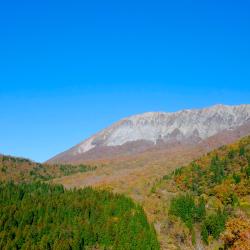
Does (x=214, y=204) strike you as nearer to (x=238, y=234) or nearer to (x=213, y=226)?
(x=213, y=226)

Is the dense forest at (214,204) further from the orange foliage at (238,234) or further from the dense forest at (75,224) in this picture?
the orange foliage at (238,234)

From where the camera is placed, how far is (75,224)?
156625 mm

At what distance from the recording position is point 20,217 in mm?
159625

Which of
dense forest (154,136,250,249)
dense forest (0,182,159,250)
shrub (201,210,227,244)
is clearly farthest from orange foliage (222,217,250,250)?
shrub (201,210,227,244)

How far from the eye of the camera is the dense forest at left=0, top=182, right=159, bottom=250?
141500mm

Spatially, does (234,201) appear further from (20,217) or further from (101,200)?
(20,217)

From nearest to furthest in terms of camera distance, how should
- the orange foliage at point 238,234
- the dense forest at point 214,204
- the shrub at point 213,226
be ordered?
the orange foliage at point 238,234, the shrub at point 213,226, the dense forest at point 214,204

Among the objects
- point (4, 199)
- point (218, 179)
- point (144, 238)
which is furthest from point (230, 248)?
point (4, 199)

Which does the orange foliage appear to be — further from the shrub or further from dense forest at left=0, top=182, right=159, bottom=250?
the shrub

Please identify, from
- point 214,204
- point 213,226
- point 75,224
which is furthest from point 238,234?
point 214,204

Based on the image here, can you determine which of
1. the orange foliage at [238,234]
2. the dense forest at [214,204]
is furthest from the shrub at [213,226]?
the orange foliage at [238,234]

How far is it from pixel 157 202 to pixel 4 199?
6594cm

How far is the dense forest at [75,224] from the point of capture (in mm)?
141500

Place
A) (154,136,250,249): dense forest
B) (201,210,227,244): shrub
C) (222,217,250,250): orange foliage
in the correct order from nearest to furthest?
1. (222,217,250,250): orange foliage
2. (201,210,227,244): shrub
3. (154,136,250,249): dense forest
